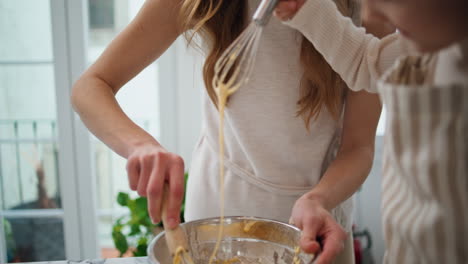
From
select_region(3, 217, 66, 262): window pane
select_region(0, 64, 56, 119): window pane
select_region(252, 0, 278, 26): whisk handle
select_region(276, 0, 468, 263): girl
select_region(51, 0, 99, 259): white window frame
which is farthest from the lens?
A: select_region(3, 217, 66, 262): window pane

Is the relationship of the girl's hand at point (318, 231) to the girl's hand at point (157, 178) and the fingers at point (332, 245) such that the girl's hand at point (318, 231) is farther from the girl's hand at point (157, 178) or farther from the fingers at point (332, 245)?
the girl's hand at point (157, 178)

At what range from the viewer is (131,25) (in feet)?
2.68

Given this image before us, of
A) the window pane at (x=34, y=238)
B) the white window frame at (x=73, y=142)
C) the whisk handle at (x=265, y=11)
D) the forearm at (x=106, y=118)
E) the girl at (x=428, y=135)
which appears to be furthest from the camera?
the window pane at (x=34, y=238)

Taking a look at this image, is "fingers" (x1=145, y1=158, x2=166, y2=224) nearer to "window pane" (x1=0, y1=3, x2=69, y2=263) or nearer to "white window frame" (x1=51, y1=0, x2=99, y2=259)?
"white window frame" (x1=51, y1=0, x2=99, y2=259)

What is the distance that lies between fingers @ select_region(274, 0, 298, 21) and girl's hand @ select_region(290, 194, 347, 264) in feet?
0.96

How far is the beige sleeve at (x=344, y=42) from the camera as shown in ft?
1.86

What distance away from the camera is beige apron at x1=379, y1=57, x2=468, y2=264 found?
1.12 feet

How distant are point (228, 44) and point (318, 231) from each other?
406mm

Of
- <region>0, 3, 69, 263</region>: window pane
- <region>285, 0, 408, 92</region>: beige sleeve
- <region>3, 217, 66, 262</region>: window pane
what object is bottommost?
<region>3, 217, 66, 262</region>: window pane

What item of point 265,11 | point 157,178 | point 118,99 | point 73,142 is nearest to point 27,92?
point 73,142

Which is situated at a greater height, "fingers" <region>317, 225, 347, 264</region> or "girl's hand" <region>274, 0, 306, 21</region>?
"girl's hand" <region>274, 0, 306, 21</region>

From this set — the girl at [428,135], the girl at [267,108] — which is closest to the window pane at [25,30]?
→ the girl at [267,108]

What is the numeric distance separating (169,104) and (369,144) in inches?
59.8

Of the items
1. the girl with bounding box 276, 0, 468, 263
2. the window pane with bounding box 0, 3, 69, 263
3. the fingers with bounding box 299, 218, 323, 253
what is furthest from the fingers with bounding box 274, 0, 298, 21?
the window pane with bounding box 0, 3, 69, 263
